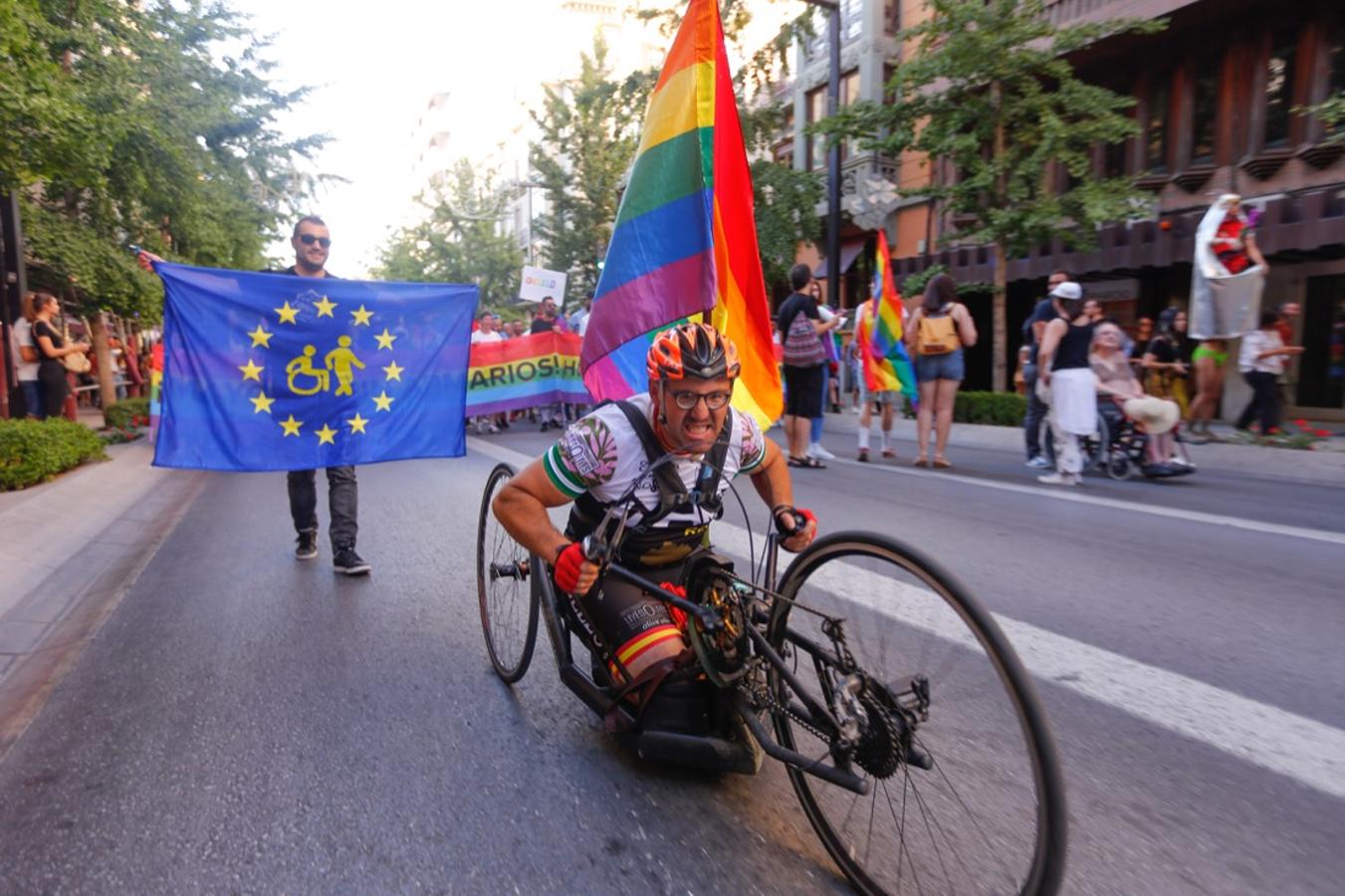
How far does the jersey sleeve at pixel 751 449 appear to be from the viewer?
2695 millimetres

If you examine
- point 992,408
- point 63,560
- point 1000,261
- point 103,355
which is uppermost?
point 1000,261

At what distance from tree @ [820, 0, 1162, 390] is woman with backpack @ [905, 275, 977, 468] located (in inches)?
216

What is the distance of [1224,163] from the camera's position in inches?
650

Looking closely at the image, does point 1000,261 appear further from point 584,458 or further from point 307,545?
point 584,458

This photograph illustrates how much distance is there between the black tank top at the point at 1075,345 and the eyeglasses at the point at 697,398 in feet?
21.6

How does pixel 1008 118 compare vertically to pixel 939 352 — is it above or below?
above

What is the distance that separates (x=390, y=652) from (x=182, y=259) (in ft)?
51.1

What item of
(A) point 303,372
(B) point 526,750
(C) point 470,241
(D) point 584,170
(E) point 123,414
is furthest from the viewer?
(C) point 470,241

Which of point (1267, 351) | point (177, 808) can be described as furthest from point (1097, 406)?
point (177, 808)

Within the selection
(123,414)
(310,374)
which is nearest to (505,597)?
(310,374)

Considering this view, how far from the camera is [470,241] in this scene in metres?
42.4

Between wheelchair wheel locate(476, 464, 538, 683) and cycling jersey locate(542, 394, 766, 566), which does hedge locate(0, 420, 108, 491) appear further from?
cycling jersey locate(542, 394, 766, 566)

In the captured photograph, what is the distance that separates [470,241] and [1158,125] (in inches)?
1233

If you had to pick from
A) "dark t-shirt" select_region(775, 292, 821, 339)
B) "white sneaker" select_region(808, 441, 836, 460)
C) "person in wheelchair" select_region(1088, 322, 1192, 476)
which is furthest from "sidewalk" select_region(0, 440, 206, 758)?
"person in wheelchair" select_region(1088, 322, 1192, 476)
